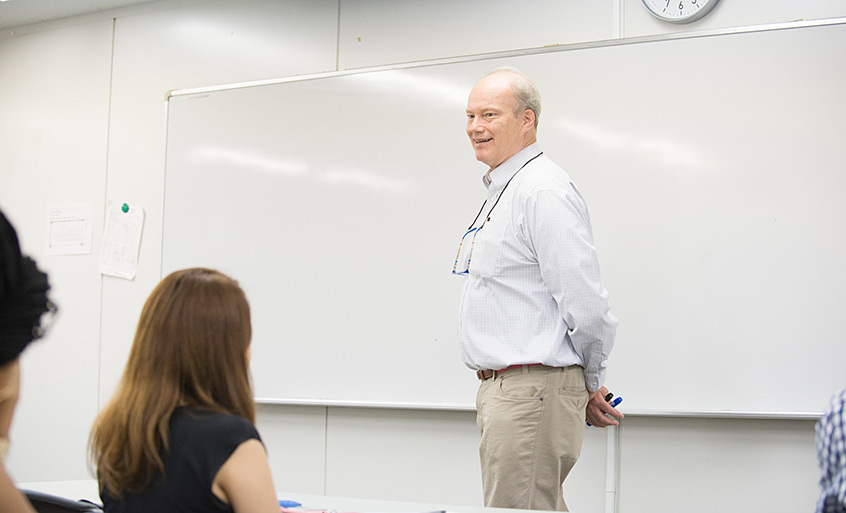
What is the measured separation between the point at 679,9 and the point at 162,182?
7.81 feet

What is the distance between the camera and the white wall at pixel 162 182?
107 inches

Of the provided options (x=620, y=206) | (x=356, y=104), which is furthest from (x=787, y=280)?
(x=356, y=104)

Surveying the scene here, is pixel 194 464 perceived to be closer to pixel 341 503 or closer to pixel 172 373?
pixel 172 373

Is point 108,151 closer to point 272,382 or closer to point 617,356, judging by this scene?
point 272,382

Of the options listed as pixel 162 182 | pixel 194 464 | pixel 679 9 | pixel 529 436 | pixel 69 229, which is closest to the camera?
pixel 194 464

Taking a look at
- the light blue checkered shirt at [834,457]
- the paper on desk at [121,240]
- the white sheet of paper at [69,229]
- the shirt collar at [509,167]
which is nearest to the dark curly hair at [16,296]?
the light blue checkered shirt at [834,457]

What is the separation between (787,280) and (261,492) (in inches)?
83.6

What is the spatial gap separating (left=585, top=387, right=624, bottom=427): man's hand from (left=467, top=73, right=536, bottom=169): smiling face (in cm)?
72

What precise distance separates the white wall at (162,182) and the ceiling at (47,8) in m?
0.05

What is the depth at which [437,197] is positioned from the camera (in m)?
3.06

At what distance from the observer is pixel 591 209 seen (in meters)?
2.83

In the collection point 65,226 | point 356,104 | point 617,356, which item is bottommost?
point 617,356

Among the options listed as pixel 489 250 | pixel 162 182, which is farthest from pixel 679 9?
pixel 162 182

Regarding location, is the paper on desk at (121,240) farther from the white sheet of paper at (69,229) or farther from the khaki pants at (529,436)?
the khaki pants at (529,436)
